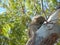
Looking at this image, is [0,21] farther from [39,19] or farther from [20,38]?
[39,19]

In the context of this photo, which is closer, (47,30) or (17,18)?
(47,30)

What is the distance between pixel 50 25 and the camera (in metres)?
2.63

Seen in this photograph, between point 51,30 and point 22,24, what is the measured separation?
257 centimetres

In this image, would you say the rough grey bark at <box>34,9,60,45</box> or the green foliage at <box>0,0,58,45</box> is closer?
the rough grey bark at <box>34,9,60,45</box>

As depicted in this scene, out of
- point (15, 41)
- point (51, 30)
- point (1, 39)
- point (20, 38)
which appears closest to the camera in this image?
point (51, 30)

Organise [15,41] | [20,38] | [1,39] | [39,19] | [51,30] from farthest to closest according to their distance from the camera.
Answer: [20,38]
[15,41]
[1,39]
[39,19]
[51,30]

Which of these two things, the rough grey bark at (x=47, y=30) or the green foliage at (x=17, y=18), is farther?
the green foliage at (x=17, y=18)

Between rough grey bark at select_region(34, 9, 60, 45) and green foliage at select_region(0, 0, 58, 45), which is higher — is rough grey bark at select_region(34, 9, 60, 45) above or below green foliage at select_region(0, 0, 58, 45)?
above

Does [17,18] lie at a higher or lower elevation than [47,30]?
lower

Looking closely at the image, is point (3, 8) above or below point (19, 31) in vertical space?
above

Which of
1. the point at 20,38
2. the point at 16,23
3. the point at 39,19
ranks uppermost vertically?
the point at 39,19

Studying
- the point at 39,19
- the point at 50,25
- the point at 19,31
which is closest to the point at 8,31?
the point at 19,31

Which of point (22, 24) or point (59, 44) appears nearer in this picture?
point (59, 44)

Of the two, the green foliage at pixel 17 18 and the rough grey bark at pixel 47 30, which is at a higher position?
the rough grey bark at pixel 47 30
